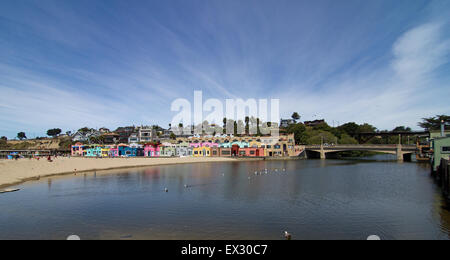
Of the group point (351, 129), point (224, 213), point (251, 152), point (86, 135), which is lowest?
point (224, 213)

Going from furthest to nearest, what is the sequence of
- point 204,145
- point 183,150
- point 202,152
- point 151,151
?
point 151,151, point 183,150, point 204,145, point 202,152

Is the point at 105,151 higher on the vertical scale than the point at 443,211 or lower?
higher

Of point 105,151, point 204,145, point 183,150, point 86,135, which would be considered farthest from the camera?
point 86,135

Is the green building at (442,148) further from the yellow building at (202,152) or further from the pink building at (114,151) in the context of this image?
the pink building at (114,151)

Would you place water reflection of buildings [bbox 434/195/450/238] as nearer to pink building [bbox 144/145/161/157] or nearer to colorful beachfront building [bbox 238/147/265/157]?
colorful beachfront building [bbox 238/147/265/157]

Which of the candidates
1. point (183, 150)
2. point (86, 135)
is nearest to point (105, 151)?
point (183, 150)

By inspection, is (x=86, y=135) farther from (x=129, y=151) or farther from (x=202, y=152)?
(x=202, y=152)

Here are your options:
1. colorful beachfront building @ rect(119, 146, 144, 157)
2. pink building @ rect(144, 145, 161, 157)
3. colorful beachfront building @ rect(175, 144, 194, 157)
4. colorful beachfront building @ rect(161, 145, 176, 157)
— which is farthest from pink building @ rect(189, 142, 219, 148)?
colorful beachfront building @ rect(119, 146, 144, 157)
